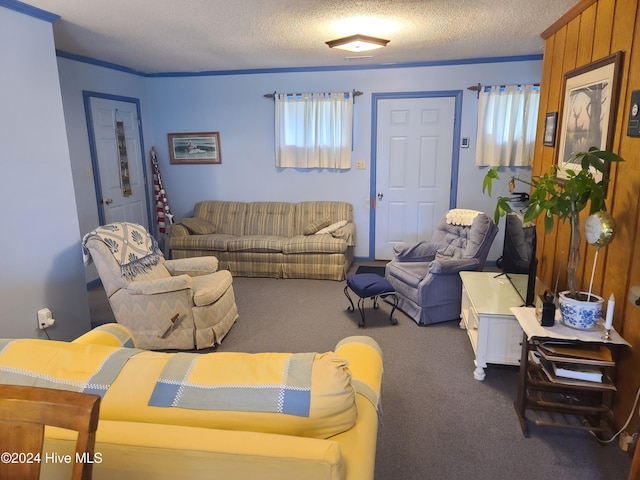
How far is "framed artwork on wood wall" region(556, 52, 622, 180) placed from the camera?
228 cm

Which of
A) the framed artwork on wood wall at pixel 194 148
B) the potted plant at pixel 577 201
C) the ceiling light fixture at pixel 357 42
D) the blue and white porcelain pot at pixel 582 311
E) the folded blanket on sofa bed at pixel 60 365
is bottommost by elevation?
the blue and white porcelain pot at pixel 582 311

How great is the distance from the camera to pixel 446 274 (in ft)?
12.0

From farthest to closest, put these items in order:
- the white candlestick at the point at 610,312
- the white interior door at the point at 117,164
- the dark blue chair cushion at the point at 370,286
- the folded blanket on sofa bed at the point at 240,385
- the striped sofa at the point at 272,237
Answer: the striped sofa at the point at 272,237 → the white interior door at the point at 117,164 → the dark blue chair cushion at the point at 370,286 → the white candlestick at the point at 610,312 → the folded blanket on sofa bed at the point at 240,385

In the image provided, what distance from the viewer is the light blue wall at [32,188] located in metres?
2.77

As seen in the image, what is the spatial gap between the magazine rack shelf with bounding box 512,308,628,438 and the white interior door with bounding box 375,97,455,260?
3.02 m

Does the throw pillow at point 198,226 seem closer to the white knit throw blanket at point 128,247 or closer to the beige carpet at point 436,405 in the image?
the beige carpet at point 436,405

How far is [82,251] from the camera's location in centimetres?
333

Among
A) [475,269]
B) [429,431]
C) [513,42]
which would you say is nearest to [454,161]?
[513,42]

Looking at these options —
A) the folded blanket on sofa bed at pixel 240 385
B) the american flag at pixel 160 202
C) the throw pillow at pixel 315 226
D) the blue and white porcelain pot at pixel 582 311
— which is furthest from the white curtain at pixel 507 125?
the folded blanket on sofa bed at pixel 240 385

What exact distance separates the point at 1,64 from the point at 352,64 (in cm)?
360

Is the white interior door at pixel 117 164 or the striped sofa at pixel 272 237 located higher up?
the white interior door at pixel 117 164

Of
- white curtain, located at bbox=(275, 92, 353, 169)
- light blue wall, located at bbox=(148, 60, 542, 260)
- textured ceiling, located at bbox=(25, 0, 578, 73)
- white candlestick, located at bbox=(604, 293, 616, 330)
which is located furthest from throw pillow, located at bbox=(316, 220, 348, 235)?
white candlestick, located at bbox=(604, 293, 616, 330)

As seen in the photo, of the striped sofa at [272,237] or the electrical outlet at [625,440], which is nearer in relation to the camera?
the electrical outlet at [625,440]

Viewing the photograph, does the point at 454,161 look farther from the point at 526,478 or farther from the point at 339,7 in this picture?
the point at 526,478
